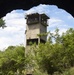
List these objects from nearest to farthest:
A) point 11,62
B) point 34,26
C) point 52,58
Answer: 1. point 52,58
2. point 11,62
3. point 34,26

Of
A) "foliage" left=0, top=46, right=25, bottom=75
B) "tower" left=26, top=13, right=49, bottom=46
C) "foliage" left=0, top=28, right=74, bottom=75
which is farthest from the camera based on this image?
"tower" left=26, top=13, right=49, bottom=46

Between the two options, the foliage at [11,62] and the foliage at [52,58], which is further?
the foliage at [11,62]

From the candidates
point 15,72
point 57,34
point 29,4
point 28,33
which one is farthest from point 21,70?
point 29,4

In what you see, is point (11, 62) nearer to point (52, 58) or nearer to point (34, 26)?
point (34, 26)

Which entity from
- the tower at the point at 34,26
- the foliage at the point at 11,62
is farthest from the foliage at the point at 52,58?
the tower at the point at 34,26

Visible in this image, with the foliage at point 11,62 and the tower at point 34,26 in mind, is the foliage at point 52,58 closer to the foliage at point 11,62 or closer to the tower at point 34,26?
the foliage at point 11,62

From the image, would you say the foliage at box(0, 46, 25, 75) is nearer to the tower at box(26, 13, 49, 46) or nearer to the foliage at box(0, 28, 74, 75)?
the foliage at box(0, 28, 74, 75)

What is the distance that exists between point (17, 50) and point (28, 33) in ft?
12.7

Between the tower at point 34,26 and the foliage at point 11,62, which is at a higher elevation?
the tower at point 34,26

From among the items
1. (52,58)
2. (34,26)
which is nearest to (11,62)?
(34,26)

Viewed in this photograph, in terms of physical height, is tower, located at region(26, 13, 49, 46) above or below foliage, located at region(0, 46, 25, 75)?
above

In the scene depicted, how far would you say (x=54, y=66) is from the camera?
1132 inches

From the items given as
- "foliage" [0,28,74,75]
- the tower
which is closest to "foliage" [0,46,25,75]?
"foliage" [0,28,74,75]

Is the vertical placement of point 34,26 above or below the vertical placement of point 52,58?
above
